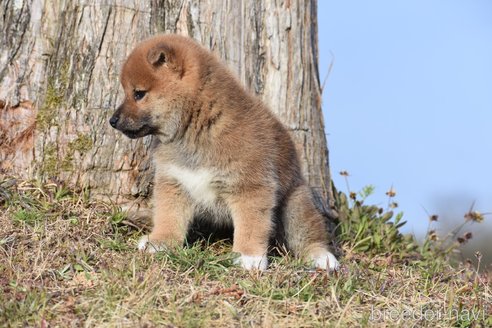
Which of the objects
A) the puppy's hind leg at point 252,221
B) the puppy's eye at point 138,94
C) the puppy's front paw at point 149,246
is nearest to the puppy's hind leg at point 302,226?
the puppy's hind leg at point 252,221

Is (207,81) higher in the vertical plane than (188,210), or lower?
higher

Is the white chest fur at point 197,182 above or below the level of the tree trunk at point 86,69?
below

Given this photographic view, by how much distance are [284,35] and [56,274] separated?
2421mm

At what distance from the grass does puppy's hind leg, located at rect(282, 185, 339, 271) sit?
0.32m

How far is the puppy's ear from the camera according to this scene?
461 centimetres

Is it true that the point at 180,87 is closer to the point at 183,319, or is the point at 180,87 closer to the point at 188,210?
the point at 188,210

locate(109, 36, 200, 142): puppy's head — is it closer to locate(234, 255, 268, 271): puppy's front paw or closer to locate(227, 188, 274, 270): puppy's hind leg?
locate(227, 188, 274, 270): puppy's hind leg

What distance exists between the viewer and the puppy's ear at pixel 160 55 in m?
4.61

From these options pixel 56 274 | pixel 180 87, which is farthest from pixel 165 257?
pixel 180 87

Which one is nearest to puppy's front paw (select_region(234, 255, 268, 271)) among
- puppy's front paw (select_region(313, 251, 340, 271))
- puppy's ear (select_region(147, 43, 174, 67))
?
puppy's front paw (select_region(313, 251, 340, 271))

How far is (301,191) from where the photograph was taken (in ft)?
17.2

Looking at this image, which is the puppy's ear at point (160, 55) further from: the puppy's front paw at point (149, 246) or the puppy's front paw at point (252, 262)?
the puppy's front paw at point (252, 262)

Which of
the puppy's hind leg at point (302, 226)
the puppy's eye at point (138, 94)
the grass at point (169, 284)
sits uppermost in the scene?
the puppy's eye at point (138, 94)

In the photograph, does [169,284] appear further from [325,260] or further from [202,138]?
[325,260]
